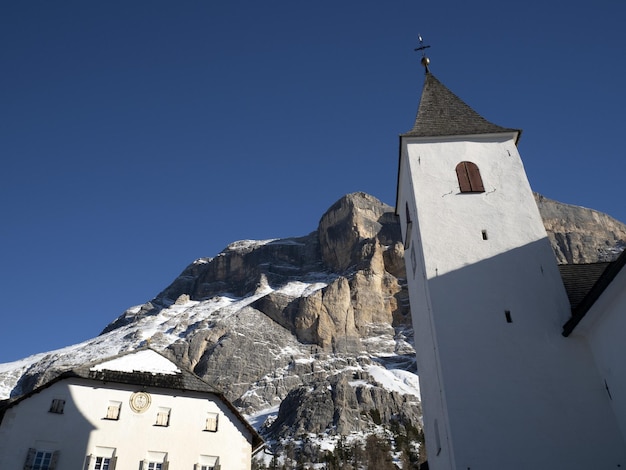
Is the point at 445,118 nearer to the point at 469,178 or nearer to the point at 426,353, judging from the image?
the point at 469,178

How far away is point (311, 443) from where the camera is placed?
99312 mm

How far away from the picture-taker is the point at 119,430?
2200 cm

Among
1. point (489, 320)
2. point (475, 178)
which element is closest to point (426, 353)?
point (489, 320)

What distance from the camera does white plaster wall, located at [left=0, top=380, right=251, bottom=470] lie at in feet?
68.9

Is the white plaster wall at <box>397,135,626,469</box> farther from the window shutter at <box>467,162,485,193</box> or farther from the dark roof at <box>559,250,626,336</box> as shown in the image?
the dark roof at <box>559,250,626,336</box>

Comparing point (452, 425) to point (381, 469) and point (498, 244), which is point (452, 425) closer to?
point (498, 244)

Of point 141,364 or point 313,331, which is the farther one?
point 313,331

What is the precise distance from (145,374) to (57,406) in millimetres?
3487

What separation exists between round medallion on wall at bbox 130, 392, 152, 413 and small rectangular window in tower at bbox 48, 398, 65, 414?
2.58 m

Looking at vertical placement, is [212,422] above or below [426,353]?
below

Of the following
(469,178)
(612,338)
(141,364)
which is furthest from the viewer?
(141,364)

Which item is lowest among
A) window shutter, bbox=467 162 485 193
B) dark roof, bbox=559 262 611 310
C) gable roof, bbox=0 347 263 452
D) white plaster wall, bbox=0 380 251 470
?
white plaster wall, bbox=0 380 251 470

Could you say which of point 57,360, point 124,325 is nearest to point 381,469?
point 57,360

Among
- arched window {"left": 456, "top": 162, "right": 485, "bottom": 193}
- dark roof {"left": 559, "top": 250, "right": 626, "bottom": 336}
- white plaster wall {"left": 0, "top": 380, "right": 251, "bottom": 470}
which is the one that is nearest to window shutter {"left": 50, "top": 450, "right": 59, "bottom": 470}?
white plaster wall {"left": 0, "top": 380, "right": 251, "bottom": 470}
